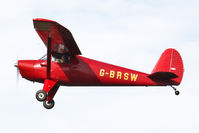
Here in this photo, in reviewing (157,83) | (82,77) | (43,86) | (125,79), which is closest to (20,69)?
(43,86)

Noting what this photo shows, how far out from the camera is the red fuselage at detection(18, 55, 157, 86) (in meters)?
16.7

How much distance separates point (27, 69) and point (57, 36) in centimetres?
209

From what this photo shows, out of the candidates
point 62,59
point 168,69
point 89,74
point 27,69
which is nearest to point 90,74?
point 89,74

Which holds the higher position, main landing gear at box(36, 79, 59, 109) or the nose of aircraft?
the nose of aircraft

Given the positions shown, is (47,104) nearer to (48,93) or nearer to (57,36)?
(48,93)

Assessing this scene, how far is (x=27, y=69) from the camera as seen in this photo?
669 inches

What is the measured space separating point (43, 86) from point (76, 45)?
2.09 meters

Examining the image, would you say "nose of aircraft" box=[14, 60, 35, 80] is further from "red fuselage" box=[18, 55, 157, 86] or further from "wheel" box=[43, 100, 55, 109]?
"wheel" box=[43, 100, 55, 109]

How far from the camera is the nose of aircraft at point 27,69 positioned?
55.6 ft

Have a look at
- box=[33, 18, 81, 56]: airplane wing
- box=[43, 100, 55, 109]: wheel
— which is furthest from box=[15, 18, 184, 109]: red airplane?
box=[43, 100, 55, 109]: wheel

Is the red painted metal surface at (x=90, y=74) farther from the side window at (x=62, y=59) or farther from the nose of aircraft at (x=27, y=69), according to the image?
the side window at (x=62, y=59)

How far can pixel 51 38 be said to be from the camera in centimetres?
1616

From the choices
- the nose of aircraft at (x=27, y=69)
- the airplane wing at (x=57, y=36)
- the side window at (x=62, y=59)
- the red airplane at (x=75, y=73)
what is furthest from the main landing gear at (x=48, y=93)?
the airplane wing at (x=57, y=36)

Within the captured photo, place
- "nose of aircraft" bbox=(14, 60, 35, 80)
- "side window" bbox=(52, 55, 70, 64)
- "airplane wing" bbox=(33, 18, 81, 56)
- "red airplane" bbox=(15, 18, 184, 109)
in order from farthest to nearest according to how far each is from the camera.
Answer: "nose of aircraft" bbox=(14, 60, 35, 80)
"side window" bbox=(52, 55, 70, 64)
"red airplane" bbox=(15, 18, 184, 109)
"airplane wing" bbox=(33, 18, 81, 56)
